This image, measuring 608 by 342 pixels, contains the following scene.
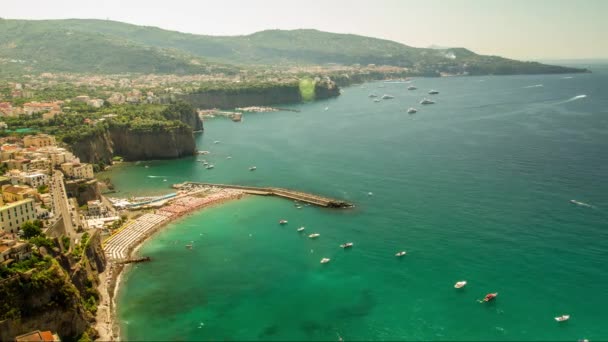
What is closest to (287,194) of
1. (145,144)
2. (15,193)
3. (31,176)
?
(31,176)

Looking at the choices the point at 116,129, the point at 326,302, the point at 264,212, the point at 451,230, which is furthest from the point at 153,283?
the point at 116,129

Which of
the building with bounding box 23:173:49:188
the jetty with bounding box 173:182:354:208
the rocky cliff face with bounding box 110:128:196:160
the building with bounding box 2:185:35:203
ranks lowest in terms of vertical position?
the jetty with bounding box 173:182:354:208

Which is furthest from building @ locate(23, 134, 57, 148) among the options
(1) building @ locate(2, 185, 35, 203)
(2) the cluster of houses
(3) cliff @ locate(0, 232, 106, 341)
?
(3) cliff @ locate(0, 232, 106, 341)

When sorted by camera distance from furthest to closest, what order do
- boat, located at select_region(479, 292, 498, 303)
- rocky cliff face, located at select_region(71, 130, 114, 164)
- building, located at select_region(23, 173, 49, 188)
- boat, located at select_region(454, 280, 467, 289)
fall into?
rocky cliff face, located at select_region(71, 130, 114, 164) < building, located at select_region(23, 173, 49, 188) < boat, located at select_region(454, 280, 467, 289) < boat, located at select_region(479, 292, 498, 303)

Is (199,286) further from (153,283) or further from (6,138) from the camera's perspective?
(6,138)

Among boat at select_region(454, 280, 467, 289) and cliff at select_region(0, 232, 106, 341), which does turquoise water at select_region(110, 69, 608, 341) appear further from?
cliff at select_region(0, 232, 106, 341)

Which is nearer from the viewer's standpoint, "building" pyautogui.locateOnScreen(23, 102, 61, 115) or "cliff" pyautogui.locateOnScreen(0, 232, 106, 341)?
"cliff" pyautogui.locateOnScreen(0, 232, 106, 341)

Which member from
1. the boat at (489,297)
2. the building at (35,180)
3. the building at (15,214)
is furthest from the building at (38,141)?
the boat at (489,297)
